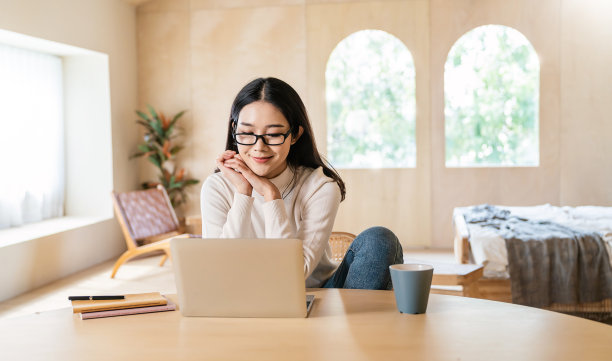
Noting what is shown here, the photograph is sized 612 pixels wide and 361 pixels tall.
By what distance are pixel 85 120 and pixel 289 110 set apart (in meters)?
4.78

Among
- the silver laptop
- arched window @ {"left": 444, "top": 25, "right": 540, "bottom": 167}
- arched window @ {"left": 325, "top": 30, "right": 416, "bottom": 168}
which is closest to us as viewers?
the silver laptop

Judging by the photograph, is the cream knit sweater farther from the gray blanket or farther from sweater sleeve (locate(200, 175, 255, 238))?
the gray blanket

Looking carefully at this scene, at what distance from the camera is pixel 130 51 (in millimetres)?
6645

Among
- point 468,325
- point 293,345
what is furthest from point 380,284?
point 293,345

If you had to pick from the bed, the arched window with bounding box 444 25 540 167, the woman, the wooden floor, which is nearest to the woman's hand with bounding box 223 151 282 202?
the woman

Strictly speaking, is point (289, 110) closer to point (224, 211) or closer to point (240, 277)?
point (224, 211)

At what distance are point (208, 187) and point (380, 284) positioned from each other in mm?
640

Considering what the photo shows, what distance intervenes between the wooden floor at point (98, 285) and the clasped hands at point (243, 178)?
2837mm

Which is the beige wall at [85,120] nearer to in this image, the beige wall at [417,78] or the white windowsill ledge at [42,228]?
the white windowsill ledge at [42,228]

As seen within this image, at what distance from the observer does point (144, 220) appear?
17.9ft

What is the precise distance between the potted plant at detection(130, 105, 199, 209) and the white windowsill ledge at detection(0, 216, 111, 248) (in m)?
0.87

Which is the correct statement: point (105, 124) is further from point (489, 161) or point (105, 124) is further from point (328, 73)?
point (489, 161)

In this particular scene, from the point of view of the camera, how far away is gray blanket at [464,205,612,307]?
141 inches

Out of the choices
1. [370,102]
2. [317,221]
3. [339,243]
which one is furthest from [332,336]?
[370,102]
